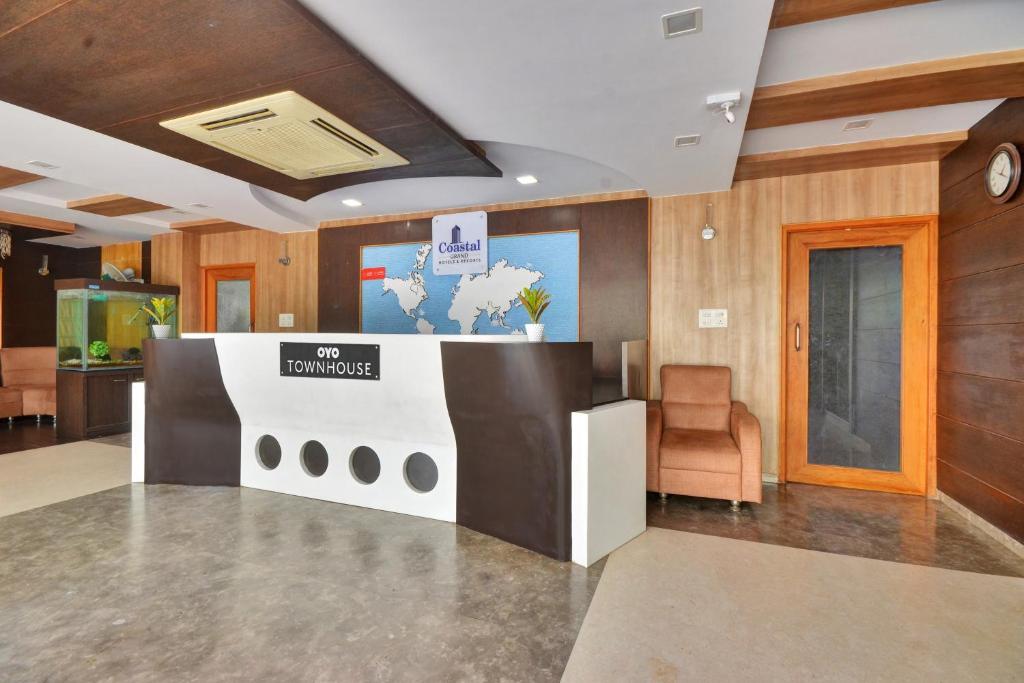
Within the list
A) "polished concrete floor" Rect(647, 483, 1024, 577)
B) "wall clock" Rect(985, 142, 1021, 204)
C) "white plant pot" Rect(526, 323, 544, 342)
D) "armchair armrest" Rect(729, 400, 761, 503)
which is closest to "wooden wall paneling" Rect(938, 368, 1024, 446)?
"polished concrete floor" Rect(647, 483, 1024, 577)

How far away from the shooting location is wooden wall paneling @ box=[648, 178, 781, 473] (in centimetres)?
421

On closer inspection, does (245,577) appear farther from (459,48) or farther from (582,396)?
(459,48)

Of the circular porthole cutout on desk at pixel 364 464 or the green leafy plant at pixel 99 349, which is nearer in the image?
the circular porthole cutout on desk at pixel 364 464

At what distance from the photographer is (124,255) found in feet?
24.3

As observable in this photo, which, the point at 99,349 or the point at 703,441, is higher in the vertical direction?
the point at 99,349

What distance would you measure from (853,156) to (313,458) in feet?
15.1

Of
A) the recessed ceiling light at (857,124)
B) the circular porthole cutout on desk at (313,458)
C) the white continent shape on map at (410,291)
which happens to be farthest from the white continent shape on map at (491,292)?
the recessed ceiling light at (857,124)

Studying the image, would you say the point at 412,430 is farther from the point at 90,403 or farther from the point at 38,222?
the point at 38,222

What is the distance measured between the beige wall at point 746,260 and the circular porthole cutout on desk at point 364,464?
8.24ft

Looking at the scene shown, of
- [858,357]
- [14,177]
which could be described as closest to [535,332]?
[858,357]

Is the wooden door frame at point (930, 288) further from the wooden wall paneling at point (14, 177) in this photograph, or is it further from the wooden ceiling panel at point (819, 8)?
the wooden wall paneling at point (14, 177)

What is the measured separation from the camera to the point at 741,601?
2.31m

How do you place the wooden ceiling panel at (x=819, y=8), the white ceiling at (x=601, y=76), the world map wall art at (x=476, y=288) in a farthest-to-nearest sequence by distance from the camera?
the world map wall art at (x=476, y=288) → the wooden ceiling panel at (x=819, y=8) → the white ceiling at (x=601, y=76)

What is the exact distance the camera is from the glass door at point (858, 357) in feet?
12.7
